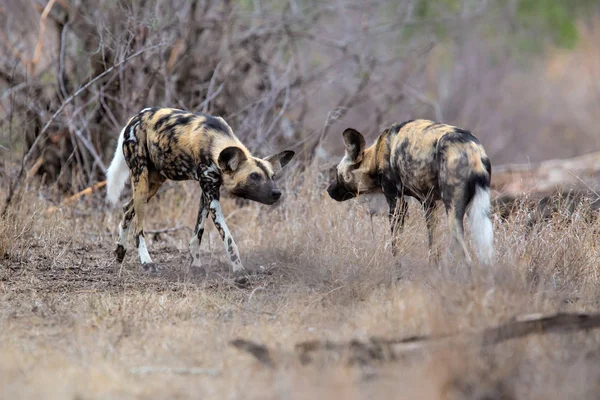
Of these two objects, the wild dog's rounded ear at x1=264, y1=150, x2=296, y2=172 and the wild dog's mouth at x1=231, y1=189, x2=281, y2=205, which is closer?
the wild dog's mouth at x1=231, y1=189, x2=281, y2=205

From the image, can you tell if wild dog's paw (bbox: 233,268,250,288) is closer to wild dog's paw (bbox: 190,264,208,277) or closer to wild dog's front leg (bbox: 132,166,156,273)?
wild dog's paw (bbox: 190,264,208,277)

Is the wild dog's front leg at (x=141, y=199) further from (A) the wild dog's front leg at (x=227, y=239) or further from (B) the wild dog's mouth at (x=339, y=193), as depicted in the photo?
(B) the wild dog's mouth at (x=339, y=193)

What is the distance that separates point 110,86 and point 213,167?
3.16 metres

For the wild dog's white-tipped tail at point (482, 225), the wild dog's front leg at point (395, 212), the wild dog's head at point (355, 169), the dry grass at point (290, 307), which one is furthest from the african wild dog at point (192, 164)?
the wild dog's white-tipped tail at point (482, 225)

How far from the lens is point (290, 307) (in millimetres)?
4754

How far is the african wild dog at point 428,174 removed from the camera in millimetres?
4754

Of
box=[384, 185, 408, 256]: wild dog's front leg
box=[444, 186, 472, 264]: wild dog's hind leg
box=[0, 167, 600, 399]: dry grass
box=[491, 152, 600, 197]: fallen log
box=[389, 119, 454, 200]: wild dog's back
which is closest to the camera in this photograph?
box=[0, 167, 600, 399]: dry grass

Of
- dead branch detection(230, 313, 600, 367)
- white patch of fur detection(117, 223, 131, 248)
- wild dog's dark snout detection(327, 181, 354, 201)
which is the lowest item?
white patch of fur detection(117, 223, 131, 248)

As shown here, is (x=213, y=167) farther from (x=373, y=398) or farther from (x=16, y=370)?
(x=373, y=398)

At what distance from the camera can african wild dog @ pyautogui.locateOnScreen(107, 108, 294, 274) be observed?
18.1 ft

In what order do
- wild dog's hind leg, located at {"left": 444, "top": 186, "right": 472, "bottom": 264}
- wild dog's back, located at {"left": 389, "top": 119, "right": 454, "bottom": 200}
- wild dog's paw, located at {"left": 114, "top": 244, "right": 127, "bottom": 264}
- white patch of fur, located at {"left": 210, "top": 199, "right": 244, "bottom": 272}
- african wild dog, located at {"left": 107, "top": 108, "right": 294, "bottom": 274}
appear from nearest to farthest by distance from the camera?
wild dog's hind leg, located at {"left": 444, "top": 186, "right": 472, "bottom": 264} < wild dog's back, located at {"left": 389, "top": 119, "right": 454, "bottom": 200} < african wild dog, located at {"left": 107, "top": 108, "right": 294, "bottom": 274} < white patch of fur, located at {"left": 210, "top": 199, "right": 244, "bottom": 272} < wild dog's paw, located at {"left": 114, "top": 244, "right": 127, "bottom": 264}

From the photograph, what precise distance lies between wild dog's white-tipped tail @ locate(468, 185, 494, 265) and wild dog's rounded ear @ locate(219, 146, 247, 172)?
158 centimetres

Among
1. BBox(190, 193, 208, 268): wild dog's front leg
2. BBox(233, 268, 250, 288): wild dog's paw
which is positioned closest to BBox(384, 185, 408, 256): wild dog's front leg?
BBox(233, 268, 250, 288): wild dog's paw

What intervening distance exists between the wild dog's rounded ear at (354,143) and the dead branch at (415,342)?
255 cm
